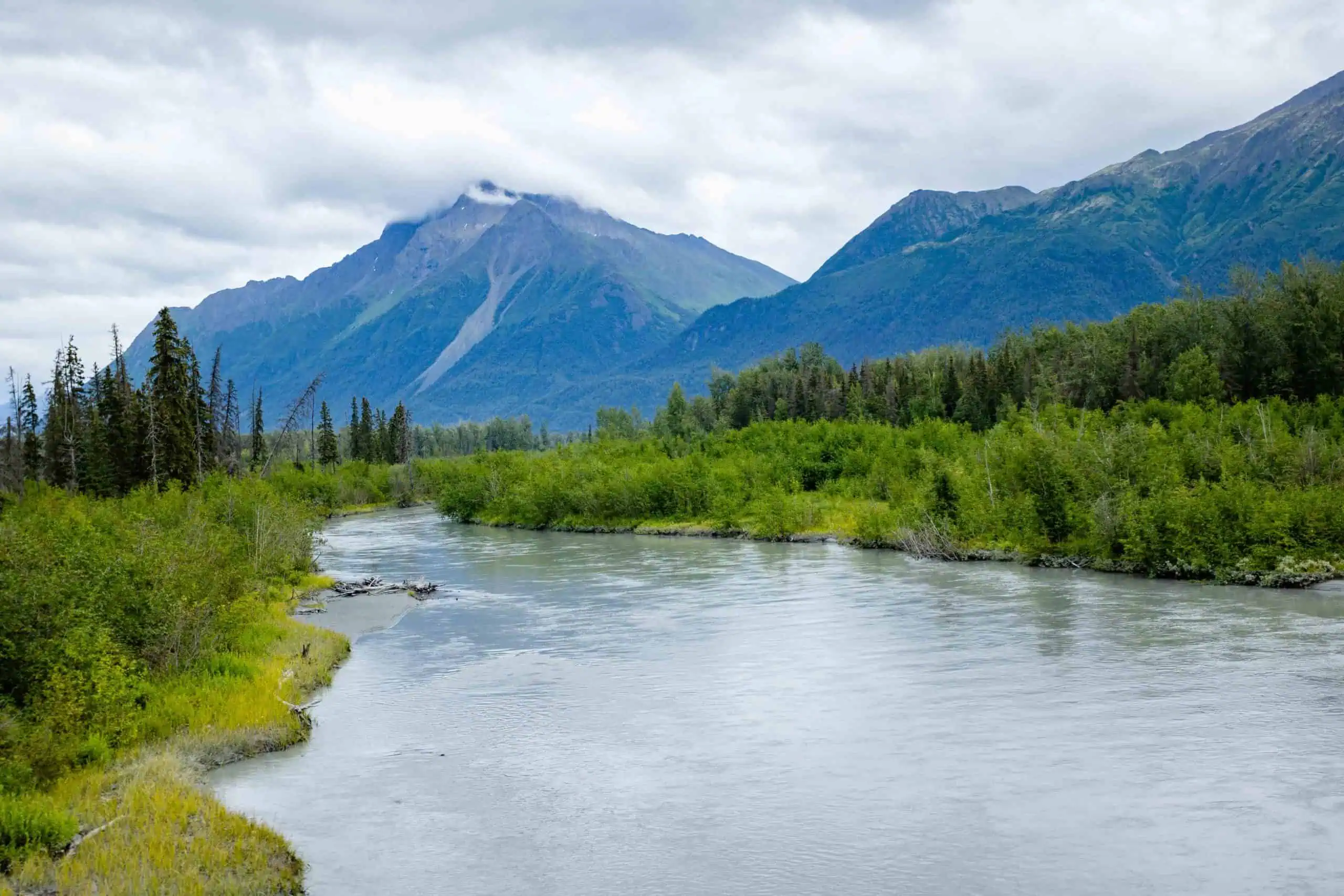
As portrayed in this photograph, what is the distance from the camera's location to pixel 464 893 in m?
13.7

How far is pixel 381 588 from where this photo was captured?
44.8 metres

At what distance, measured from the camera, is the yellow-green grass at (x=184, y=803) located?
12898mm

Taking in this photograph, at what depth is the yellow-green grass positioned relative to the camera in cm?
1290

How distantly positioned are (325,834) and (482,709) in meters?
8.00

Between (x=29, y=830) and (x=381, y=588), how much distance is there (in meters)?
31.6

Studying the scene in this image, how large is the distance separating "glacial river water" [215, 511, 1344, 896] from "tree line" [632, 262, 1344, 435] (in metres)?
37.8

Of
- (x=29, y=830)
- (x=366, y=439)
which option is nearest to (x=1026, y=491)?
(x=29, y=830)

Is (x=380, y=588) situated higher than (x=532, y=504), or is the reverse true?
(x=532, y=504)

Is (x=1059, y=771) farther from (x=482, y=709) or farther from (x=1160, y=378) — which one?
(x=1160, y=378)

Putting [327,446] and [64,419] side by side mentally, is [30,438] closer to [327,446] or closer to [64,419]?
[64,419]

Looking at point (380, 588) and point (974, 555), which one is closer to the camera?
point (380, 588)

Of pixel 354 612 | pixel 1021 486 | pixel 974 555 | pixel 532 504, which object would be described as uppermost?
pixel 1021 486

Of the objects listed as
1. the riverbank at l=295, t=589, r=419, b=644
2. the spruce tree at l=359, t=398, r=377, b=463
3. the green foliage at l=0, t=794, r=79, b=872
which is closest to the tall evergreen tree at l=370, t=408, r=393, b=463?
the spruce tree at l=359, t=398, r=377, b=463

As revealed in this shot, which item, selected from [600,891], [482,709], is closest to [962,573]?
[482,709]
